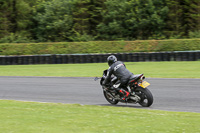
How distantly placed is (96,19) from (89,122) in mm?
33069

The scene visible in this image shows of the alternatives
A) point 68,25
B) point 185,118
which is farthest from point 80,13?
point 185,118

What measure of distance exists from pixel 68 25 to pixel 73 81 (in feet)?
75.8

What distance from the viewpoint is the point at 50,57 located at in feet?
81.7

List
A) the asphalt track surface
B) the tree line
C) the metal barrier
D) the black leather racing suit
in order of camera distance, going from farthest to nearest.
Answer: the tree line
the metal barrier
the asphalt track surface
the black leather racing suit

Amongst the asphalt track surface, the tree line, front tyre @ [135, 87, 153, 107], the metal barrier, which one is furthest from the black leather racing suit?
the tree line

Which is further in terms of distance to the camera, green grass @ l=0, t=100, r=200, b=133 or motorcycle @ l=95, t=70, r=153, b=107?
motorcycle @ l=95, t=70, r=153, b=107

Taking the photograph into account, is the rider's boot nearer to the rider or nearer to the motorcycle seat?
the rider

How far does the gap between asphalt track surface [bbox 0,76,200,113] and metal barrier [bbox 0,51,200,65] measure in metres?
8.44

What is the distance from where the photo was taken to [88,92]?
11.9 metres

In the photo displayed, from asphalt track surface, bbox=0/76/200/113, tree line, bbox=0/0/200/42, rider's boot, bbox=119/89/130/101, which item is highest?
tree line, bbox=0/0/200/42

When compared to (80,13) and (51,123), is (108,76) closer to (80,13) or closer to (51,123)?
(51,123)

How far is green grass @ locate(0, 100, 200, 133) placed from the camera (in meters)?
5.72

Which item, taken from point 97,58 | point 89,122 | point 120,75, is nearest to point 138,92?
point 120,75

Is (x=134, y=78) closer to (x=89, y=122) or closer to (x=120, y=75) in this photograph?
(x=120, y=75)
